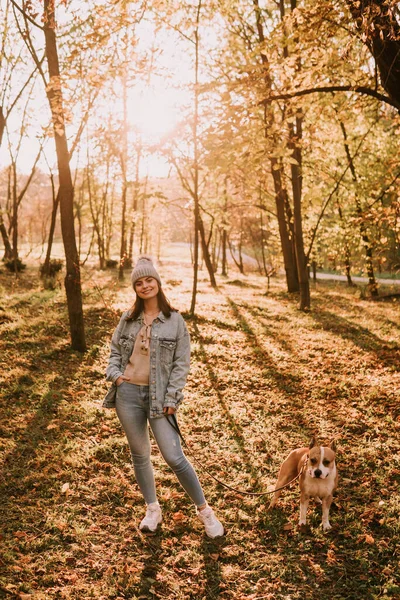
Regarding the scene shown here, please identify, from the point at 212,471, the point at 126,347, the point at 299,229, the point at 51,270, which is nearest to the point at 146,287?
the point at 126,347

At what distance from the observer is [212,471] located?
545 centimetres

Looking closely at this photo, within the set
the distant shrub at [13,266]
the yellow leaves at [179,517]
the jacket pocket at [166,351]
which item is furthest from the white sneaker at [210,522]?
the distant shrub at [13,266]

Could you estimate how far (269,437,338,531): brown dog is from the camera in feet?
13.4

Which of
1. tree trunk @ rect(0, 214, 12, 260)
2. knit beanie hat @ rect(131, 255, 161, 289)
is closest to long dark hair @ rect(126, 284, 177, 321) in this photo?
knit beanie hat @ rect(131, 255, 161, 289)

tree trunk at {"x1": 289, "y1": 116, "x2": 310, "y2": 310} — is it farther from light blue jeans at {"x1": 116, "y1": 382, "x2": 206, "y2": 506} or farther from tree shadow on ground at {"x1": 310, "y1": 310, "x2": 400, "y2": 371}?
light blue jeans at {"x1": 116, "y1": 382, "x2": 206, "y2": 506}

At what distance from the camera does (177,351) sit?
3.90m

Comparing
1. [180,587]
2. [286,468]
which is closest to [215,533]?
[180,587]

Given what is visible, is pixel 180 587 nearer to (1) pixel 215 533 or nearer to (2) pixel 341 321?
(1) pixel 215 533

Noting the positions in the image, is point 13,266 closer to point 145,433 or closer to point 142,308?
point 142,308

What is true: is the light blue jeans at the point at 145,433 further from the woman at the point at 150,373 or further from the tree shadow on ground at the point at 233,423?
the tree shadow on ground at the point at 233,423

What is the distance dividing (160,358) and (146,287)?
627mm

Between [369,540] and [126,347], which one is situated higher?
[126,347]

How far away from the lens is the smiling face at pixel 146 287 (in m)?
3.93

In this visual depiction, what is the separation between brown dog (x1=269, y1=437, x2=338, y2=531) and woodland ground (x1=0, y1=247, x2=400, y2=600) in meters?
0.27
